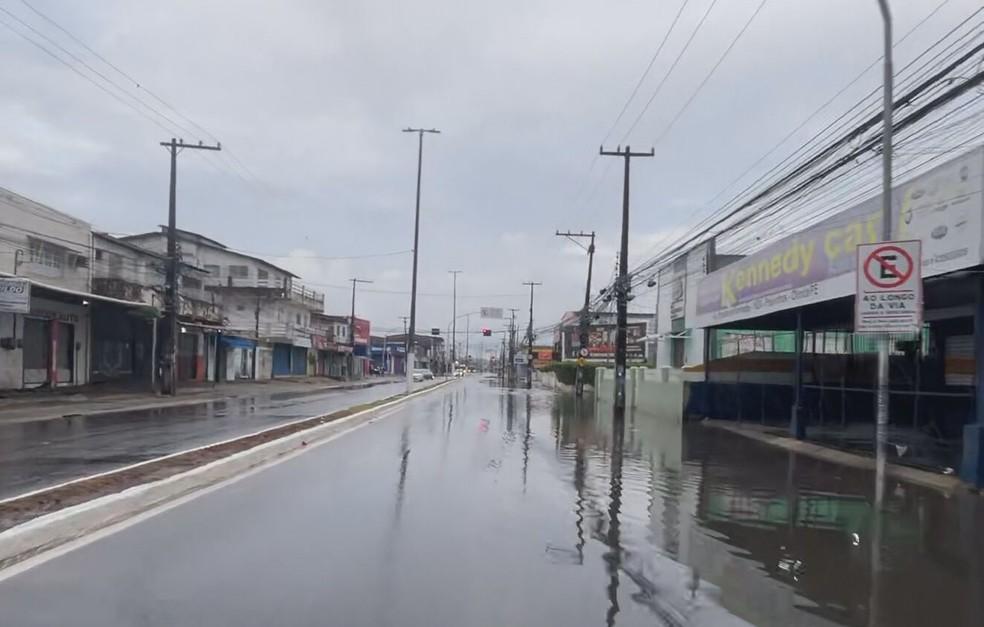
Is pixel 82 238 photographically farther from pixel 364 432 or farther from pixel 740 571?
pixel 740 571

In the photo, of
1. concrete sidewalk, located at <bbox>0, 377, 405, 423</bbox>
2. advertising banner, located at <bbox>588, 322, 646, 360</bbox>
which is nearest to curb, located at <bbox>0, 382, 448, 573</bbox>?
concrete sidewalk, located at <bbox>0, 377, 405, 423</bbox>

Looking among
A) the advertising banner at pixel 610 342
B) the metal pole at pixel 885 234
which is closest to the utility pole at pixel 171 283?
the metal pole at pixel 885 234

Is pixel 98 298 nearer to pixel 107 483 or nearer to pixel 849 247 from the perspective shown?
pixel 107 483

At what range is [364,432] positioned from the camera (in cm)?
2123

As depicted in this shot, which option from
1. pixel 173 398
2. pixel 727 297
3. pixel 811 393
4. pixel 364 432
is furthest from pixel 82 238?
pixel 811 393

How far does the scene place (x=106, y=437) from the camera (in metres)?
18.7

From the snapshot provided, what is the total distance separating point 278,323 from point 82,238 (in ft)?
110

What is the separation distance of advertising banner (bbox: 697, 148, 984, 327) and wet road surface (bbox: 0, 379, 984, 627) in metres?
3.73

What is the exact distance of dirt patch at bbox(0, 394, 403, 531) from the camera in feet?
29.5

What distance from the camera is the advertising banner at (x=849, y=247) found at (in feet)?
40.8

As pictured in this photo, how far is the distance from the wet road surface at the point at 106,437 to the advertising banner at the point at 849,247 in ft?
42.3

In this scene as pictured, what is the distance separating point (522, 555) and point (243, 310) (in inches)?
2461

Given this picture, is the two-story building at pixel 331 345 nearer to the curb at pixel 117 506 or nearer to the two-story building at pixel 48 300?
the two-story building at pixel 48 300

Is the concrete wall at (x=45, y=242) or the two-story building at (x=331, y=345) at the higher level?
the concrete wall at (x=45, y=242)
